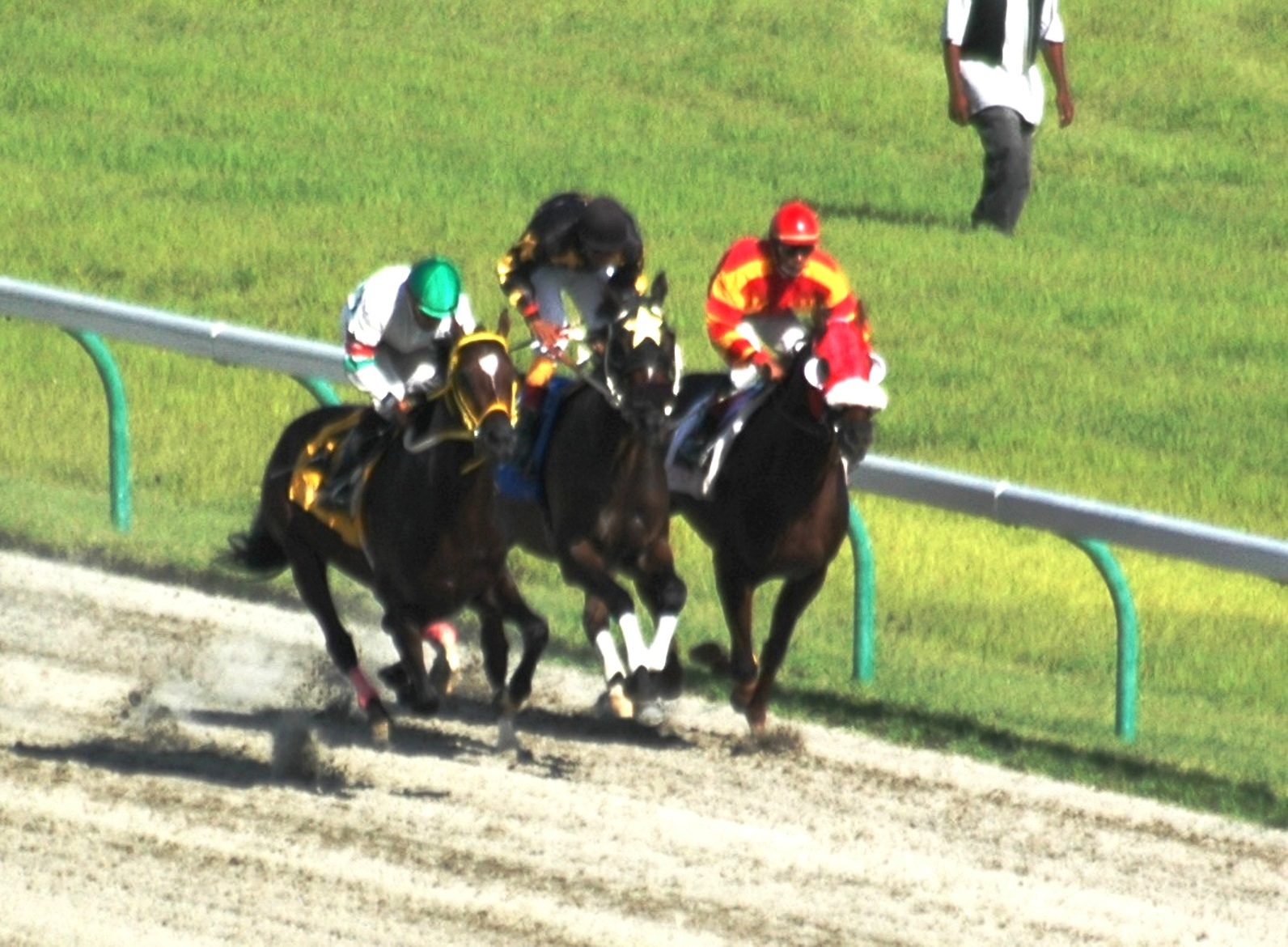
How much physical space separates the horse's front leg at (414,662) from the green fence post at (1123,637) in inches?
86.9

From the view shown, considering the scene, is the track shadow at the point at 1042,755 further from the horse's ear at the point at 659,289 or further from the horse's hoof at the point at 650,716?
the horse's ear at the point at 659,289

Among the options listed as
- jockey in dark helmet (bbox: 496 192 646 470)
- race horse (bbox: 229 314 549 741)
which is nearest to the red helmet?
jockey in dark helmet (bbox: 496 192 646 470)

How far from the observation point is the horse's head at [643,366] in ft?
32.0

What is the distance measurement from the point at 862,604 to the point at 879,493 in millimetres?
419

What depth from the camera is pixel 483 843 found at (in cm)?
945

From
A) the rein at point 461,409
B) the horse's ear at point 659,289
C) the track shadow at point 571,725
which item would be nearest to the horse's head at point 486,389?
the rein at point 461,409

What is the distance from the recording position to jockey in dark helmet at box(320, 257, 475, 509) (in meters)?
10.2

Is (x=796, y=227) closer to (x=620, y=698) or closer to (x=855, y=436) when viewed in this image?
(x=855, y=436)

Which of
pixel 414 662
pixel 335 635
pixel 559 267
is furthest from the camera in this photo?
pixel 559 267

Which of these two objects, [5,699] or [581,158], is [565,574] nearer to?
[5,699]

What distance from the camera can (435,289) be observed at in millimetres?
10156

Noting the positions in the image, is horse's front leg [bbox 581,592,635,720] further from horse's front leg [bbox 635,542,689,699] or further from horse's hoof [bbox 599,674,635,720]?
horse's front leg [bbox 635,542,689,699]

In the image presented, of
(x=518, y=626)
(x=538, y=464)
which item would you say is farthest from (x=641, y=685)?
(x=538, y=464)

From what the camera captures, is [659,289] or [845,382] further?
[659,289]
